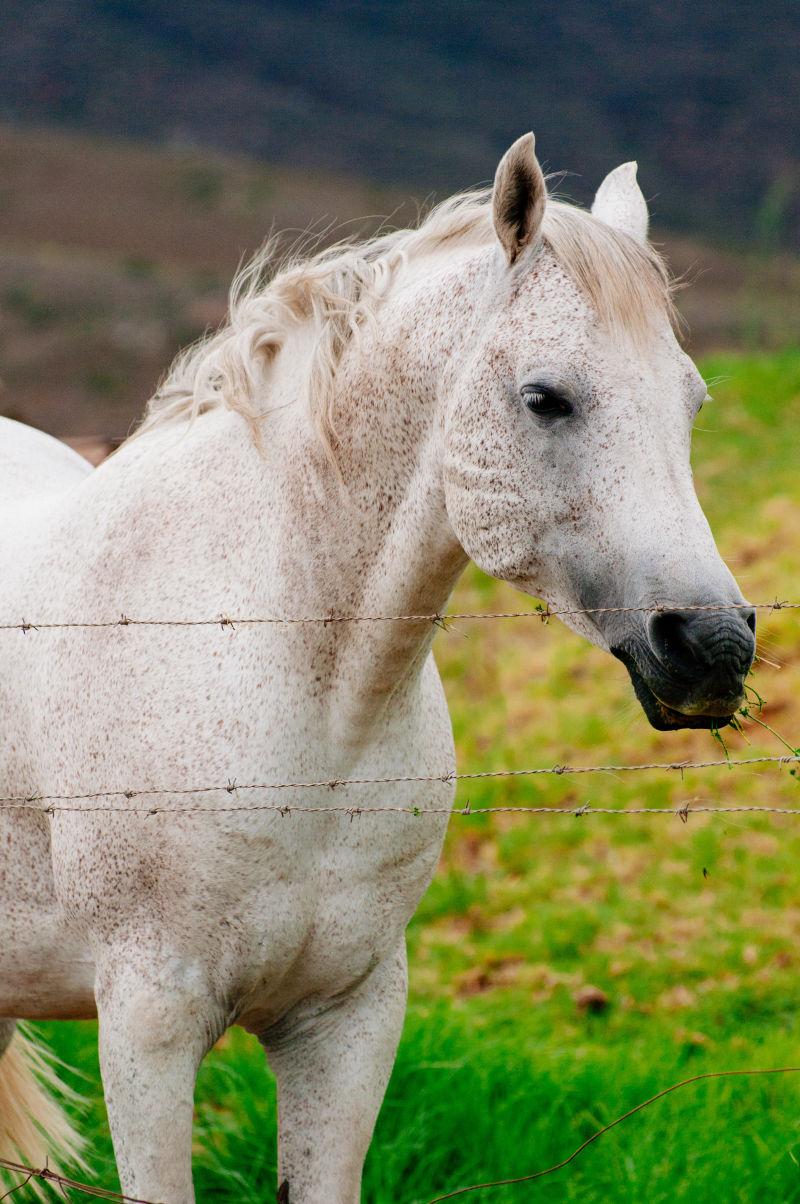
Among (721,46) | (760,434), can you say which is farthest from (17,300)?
(721,46)

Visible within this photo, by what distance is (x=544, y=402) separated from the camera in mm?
1793

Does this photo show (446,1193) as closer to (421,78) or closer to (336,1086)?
(336,1086)

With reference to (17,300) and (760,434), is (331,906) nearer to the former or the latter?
(760,434)

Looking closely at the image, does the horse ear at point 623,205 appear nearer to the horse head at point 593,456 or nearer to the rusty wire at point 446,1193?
the horse head at point 593,456

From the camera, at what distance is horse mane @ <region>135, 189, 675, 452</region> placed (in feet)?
6.08

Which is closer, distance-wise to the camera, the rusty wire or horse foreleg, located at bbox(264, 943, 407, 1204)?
the rusty wire

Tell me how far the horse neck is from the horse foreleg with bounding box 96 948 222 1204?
19.1 inches

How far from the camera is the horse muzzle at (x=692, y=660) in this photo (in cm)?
165

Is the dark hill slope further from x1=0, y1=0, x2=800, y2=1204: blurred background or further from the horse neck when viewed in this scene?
the horse neck

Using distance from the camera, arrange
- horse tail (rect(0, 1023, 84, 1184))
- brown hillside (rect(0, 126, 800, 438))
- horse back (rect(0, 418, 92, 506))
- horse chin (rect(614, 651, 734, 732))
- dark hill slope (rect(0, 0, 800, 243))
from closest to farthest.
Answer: horse chin (rect(614, 651, 734, 732)) → horse back (rect(0, 418, 92, 506)) → horse tail (rect(0, 1023, 84, 1184)) → brown hillside (rect(0, 126, 800, 438)) → dark hill slope (rect(0, 0, 800, 243))

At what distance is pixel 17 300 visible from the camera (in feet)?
45.1

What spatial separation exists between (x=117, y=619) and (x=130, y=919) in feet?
1.64

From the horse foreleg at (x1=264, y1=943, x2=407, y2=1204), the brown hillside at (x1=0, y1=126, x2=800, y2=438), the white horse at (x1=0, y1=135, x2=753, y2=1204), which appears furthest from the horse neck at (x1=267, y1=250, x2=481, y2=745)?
the brown hillside at (x1=0, y1=126, x2=800, y2=438)

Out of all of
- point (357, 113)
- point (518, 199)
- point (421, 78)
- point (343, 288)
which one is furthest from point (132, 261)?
point (518, 199)
